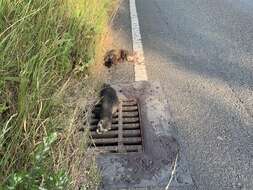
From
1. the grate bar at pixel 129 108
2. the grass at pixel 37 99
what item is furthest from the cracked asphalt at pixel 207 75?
the grass at pixel 37 99

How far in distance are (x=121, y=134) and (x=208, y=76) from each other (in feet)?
5.80

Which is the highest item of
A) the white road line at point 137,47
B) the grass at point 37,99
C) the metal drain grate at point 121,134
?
the grass at point 37,99

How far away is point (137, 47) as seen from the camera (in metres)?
7.05

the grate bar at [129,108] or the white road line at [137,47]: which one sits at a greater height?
the grate bar at [129,108]

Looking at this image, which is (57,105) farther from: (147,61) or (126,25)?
(126,25)

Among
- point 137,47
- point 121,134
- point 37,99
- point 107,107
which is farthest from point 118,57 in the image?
point 37,99

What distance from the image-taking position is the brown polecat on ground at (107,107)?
15.7ft

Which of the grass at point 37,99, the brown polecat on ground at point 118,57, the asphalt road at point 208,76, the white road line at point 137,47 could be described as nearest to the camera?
the grass at point 37,99

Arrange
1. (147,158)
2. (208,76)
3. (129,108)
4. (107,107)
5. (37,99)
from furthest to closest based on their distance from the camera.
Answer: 1. (208,76)
2. (129,108)
3. (107,107)
4. (147,158)
5. (37,99)

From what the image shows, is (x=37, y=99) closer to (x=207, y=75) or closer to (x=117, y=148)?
(x=117, y=148)

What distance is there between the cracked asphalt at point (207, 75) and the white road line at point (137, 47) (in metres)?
0.07

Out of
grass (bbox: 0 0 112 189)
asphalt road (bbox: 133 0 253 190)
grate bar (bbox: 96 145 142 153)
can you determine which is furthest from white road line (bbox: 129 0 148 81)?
grate bar (bbox: 96 145 142 153)

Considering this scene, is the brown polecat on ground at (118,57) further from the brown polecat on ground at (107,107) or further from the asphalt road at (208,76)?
the brown polecat on ground at (107,107)

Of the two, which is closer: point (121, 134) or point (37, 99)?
point (37, 99)
